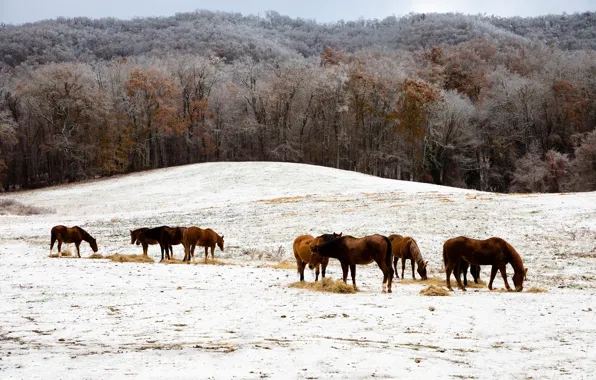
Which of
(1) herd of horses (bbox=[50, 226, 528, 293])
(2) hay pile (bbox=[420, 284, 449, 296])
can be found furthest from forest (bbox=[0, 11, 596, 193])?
(2) hay pile (bbox=[420, 284, 449, 296])

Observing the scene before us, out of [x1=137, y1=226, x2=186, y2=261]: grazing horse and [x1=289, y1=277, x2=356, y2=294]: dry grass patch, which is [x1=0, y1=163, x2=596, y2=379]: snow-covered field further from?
[x1=137, y1=226, x2=186, y2=261]: grazing horse

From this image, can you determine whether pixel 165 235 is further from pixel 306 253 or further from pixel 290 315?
pixel 290 315

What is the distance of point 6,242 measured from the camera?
29125 millimetres

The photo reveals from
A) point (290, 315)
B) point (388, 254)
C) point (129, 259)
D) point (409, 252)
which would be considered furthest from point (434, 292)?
point (129, 259)

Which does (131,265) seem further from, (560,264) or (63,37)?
(63,37)

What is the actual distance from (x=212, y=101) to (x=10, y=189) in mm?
31344

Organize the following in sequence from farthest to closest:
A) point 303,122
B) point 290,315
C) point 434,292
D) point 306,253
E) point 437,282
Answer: point 303,122, point 437,282, point 306,253, point 434,292, point 290,315

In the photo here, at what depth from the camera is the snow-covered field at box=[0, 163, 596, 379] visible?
306 inches

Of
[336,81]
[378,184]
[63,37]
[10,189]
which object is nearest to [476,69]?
[336,81]

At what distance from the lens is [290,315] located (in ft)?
37.5

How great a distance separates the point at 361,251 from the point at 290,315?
13.7 ft

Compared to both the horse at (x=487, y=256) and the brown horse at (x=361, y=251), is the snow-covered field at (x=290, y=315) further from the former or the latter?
the horse at (x=487, y=256)

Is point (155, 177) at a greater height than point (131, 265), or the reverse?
point (155, 177)

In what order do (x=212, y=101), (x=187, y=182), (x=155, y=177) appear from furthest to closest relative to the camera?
1. (x=212, y=101)
2. (x=155, y=177)
3. (x=187, y=182)
